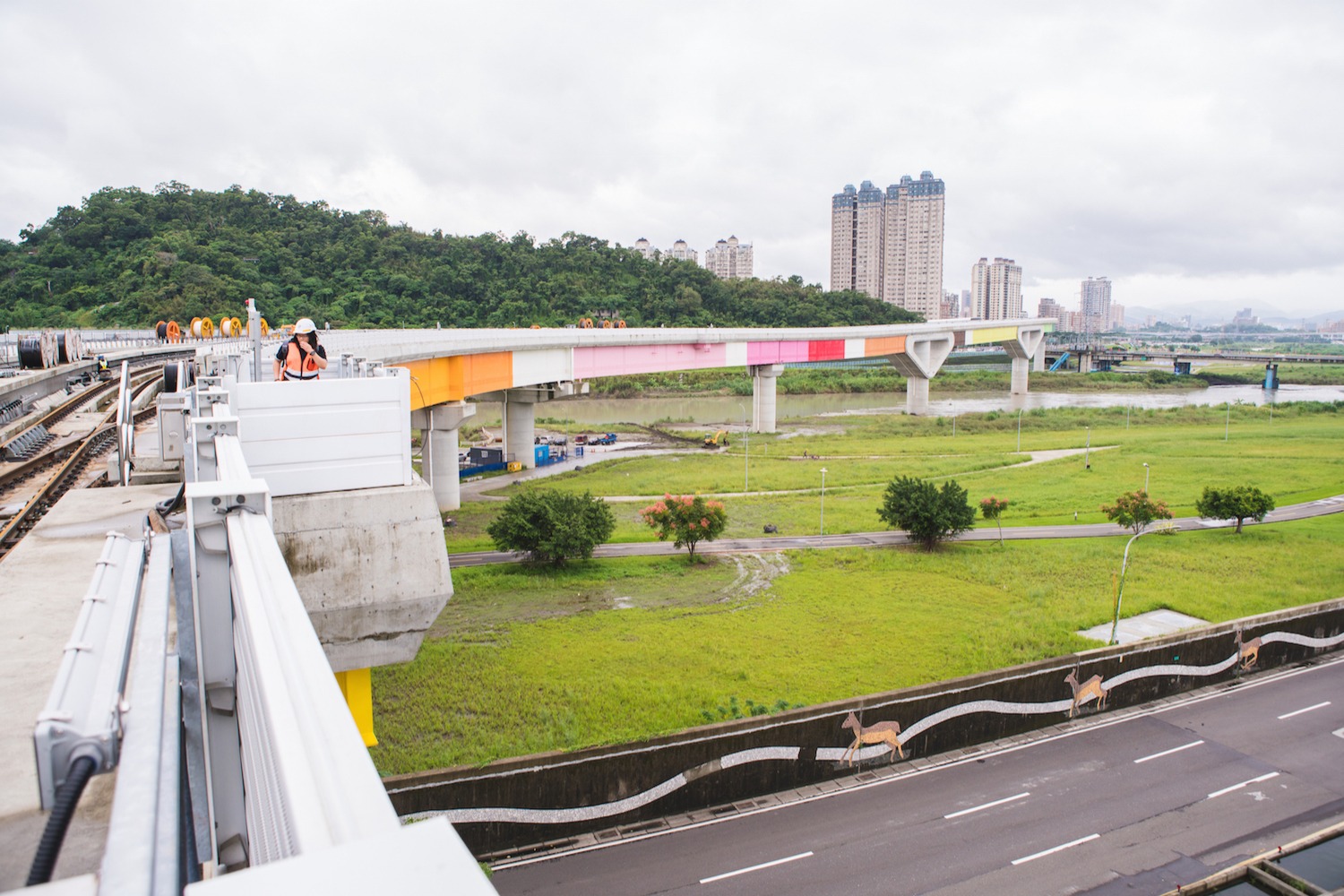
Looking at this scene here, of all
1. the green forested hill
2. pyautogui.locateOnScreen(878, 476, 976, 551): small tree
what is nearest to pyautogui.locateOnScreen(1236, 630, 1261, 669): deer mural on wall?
pyautogui.locateOnScreen(878, 476, 976, 551): small tree

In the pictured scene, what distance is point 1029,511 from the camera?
145 feet

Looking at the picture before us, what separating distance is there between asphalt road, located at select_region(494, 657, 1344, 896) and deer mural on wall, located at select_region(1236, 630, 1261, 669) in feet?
10.1

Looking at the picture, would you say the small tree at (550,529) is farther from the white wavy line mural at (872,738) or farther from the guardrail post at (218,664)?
the guardrail post at (218,664)

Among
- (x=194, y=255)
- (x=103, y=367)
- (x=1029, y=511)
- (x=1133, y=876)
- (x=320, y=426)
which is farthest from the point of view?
(x=194, y=255)

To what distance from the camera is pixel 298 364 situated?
11.8 metres

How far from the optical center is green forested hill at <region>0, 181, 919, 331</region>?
6950 cm

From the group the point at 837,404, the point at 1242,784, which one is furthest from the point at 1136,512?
the point at 837,404

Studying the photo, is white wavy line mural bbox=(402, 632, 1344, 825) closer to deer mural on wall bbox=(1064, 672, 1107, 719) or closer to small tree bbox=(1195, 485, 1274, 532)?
deer mural on wall bbox=(1064, 672, 1107, 719)

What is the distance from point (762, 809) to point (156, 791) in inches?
649

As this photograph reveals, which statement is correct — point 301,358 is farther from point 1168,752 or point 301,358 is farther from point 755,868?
point 1168,752

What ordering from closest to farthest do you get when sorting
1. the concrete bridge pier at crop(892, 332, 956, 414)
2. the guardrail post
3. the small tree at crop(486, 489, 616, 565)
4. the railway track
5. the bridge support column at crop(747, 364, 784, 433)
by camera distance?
the guardrail post < the railway track < the small tree at crop(486, 489, 616, 565) < the bridge support column at crop(747, 364, 784, 433) < the concrete bridge pier at crop(892, 332, 956, 414)

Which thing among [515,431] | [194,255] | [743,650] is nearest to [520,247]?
[194,255]

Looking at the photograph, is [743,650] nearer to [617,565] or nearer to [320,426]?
[617,565]

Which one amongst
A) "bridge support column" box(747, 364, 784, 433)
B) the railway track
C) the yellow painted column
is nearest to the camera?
the railway track
